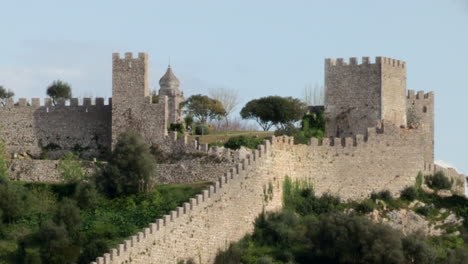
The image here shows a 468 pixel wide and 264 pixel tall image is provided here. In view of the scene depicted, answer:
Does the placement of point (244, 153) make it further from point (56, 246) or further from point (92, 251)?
point (92, 251)

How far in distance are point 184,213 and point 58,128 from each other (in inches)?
527

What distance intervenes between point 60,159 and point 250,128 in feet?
48.3

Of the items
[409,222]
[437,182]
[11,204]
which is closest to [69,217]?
[11,204]

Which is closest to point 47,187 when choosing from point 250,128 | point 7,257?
point 7,257

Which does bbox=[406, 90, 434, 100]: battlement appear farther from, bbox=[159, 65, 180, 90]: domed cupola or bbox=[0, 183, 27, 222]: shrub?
bbox=[0, 183, 27, 222]: shrub

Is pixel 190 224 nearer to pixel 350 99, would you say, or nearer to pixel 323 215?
pixel 323 215

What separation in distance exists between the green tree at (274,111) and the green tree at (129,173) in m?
9.75

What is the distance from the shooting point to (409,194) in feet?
241

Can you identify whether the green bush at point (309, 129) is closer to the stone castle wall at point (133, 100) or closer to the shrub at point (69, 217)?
the stone castle wall at point (133, 100)

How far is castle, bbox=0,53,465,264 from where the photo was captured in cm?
6681

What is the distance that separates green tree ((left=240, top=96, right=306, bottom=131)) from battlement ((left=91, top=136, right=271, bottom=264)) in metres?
9.77

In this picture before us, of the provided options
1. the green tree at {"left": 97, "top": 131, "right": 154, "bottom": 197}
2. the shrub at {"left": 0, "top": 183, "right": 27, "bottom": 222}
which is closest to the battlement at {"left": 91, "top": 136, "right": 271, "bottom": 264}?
the green tree at {"left": 97, "top": 131, "right": 154, "bottom": 197}

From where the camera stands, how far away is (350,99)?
252ft

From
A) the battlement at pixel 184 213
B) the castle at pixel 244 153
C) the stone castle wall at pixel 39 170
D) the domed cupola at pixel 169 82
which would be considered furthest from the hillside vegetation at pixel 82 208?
the domed cupola at pixel 169 82
